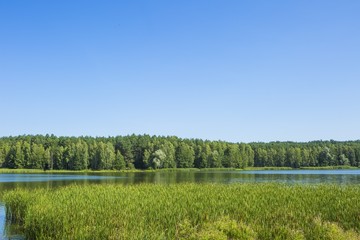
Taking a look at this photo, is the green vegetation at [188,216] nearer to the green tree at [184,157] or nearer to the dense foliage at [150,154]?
the dense foliage at [150,154]

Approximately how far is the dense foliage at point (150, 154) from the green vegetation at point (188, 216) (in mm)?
112776

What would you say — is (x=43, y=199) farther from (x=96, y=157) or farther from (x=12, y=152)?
(x=12, y=152)

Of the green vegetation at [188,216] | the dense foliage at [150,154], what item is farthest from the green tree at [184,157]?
the green vegetation at [188,216]

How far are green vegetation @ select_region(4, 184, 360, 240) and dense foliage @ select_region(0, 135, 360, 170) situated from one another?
113m

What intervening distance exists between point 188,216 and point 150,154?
126 metres

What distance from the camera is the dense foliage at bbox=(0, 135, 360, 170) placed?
138m

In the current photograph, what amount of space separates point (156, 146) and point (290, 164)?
218 feet

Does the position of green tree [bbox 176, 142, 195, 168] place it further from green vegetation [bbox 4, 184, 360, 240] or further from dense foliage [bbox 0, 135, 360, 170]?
green vegetation [bbox 4, 184, 360, 240]

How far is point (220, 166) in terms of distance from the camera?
156 m

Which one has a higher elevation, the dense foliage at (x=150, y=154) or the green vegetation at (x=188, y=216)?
the dense foliage at (x=150, y=154)

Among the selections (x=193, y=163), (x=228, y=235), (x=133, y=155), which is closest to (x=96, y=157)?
(x=133, y=155)

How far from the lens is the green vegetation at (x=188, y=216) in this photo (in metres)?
16.9

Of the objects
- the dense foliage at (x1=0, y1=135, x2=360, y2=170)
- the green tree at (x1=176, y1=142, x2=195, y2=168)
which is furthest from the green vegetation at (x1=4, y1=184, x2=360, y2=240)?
the green tree at (x1=176, y1=142, x2=195, y2=168)

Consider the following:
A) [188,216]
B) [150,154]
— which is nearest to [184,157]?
[150,154]
